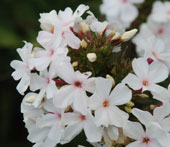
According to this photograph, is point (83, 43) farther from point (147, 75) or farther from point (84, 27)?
point (147, 75)

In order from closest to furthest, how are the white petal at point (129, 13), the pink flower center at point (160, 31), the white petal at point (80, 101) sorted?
the white petal at point (80, 101)
the white petal at point (129, 13)
the pink flower center at point (160, 31)

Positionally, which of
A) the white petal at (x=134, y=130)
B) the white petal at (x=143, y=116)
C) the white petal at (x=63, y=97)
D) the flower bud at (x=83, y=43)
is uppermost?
the flower bud at (x=83, y=43)

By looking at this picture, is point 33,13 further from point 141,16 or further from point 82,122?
point 82,122

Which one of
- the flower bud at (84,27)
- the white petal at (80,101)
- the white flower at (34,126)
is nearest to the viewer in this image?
the white petal at (80,101)

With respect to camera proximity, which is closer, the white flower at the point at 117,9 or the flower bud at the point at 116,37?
→ the flower bud at the point at 116,37

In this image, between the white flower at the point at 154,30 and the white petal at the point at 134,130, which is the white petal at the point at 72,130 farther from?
the white flower at the point at 154,30

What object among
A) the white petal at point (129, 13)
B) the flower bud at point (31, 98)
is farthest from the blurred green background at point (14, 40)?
the flower bud at point (31, 98)

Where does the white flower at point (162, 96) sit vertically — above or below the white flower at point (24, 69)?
below

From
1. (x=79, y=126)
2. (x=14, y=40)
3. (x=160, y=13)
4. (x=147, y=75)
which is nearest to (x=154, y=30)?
(x=160, y=13)
